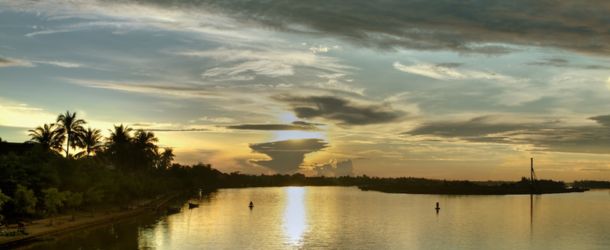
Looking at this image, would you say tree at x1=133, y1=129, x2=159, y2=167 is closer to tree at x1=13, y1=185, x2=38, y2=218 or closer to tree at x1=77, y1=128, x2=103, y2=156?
tree at x1=77, y1=128, x2=103, y2=156

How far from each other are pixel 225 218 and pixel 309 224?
15415 mm

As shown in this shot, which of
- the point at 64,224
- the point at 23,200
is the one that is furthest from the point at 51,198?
the point at 23,200

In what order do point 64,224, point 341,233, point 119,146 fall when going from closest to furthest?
point 64,224, point 341,233, point 119,146

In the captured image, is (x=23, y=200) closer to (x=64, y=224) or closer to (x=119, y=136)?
(x=64, y=224)

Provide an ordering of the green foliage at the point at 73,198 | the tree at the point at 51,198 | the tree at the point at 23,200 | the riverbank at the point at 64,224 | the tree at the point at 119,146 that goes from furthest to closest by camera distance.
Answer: the tree at the point at 119,146, the green foliage at the point at 73,198, the tree at the point at 51,198, the tree at the point at 23,200, the riverbank at the point at 64,224

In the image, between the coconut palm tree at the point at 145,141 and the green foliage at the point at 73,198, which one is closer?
the green foliage at the point at 73,198

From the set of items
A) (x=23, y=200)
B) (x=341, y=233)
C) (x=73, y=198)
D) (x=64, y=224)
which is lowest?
(x=341, y=233)

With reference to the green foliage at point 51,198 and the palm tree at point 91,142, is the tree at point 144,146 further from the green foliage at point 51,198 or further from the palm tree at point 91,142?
the green foliage at point 51,198

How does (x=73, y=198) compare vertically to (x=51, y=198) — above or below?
below

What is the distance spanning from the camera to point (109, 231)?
67.8 meters

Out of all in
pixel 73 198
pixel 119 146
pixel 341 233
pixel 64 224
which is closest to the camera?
pixel 64 224

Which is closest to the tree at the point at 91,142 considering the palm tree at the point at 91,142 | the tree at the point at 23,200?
the palm tree at the point at 91,142

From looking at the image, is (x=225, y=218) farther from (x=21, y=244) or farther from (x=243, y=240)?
(x=21, y=244)

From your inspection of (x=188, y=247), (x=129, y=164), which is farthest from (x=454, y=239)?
(x=129, y=164)
